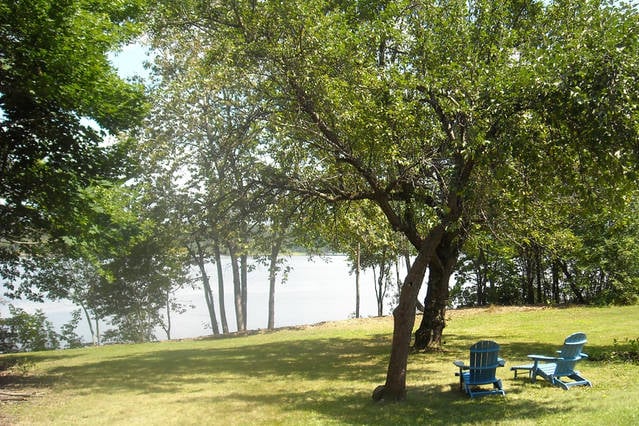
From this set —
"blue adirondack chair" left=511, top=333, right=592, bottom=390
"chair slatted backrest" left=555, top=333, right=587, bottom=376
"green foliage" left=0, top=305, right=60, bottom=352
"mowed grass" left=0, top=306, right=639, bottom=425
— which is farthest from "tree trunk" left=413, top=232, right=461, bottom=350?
"green foliage" left=0, top=305, right=60, bottom=352

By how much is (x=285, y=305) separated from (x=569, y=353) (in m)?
38.2

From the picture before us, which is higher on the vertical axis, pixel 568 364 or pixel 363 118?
pixel 363 118

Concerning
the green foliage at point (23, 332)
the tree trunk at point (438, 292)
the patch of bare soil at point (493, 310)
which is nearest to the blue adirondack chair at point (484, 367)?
the tree trunk at point (438, 292)

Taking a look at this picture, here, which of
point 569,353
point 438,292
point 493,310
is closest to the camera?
point 569,353

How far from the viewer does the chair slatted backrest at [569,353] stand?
8.73 metres

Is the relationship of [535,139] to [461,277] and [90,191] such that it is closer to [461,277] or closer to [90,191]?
[90,191]

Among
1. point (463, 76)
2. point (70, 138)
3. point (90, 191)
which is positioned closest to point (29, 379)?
point (90, 191)

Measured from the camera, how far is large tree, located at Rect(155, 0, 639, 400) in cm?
700

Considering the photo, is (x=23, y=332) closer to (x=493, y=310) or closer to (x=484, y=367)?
(x=493, y=310)

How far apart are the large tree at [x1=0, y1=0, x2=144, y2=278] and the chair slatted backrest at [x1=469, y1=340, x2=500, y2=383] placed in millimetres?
8794

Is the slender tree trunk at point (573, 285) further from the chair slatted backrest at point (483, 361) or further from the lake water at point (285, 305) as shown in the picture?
the chair slatted backrest at point (483, 361)

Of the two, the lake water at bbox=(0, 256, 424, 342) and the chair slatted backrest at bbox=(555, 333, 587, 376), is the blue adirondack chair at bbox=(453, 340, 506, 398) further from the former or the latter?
the lake water at bbox=(0, 256, 424, 342)

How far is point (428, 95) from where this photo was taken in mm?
9977

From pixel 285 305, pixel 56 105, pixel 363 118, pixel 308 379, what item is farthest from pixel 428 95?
pixel 285 305
